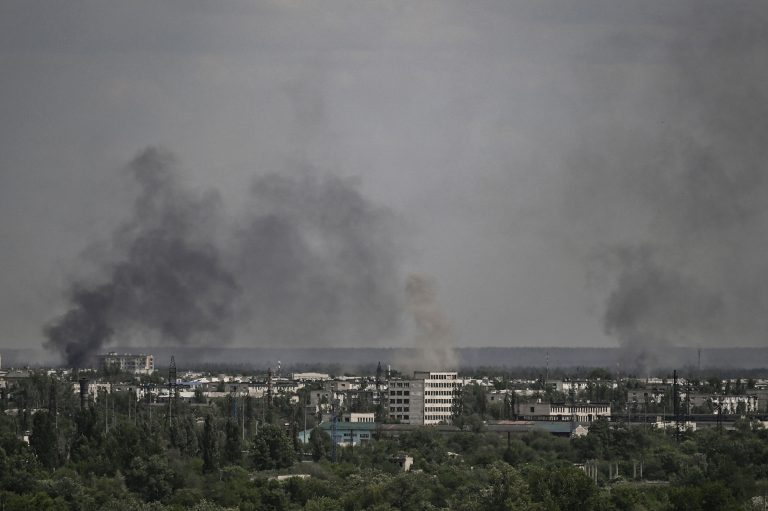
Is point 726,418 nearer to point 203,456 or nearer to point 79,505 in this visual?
point 203,456

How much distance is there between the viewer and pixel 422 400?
87688 mm

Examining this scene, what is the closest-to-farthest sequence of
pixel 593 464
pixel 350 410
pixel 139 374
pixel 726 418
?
pixel 593 464 → pixel 726 418 → pixel 350 410 → pixel 139 374

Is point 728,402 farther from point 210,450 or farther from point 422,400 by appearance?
point 210,450

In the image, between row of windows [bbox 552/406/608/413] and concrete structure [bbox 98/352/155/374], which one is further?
concrete structure [bbox 98/352/155/374]

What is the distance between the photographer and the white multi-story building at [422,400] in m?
87.3

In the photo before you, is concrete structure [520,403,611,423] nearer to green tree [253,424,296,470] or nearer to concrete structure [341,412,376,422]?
concrete structure [341,412,376,422]

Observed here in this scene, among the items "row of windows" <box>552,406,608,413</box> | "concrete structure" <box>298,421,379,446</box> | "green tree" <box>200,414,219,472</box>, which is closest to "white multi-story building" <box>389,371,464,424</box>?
"concrete structure" <box>298,421,379,446</box>

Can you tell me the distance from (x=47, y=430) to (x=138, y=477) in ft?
19.0

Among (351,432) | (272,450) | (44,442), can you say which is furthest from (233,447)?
(351,432)

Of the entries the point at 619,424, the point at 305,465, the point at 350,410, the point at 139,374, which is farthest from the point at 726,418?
the point at 139,374

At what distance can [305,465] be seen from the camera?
5722 centimetres

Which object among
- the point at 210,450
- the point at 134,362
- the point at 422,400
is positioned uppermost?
the point at 134,362

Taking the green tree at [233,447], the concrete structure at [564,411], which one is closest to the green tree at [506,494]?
the green tree at [233,447]

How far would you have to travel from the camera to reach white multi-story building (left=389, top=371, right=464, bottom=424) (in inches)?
3438
